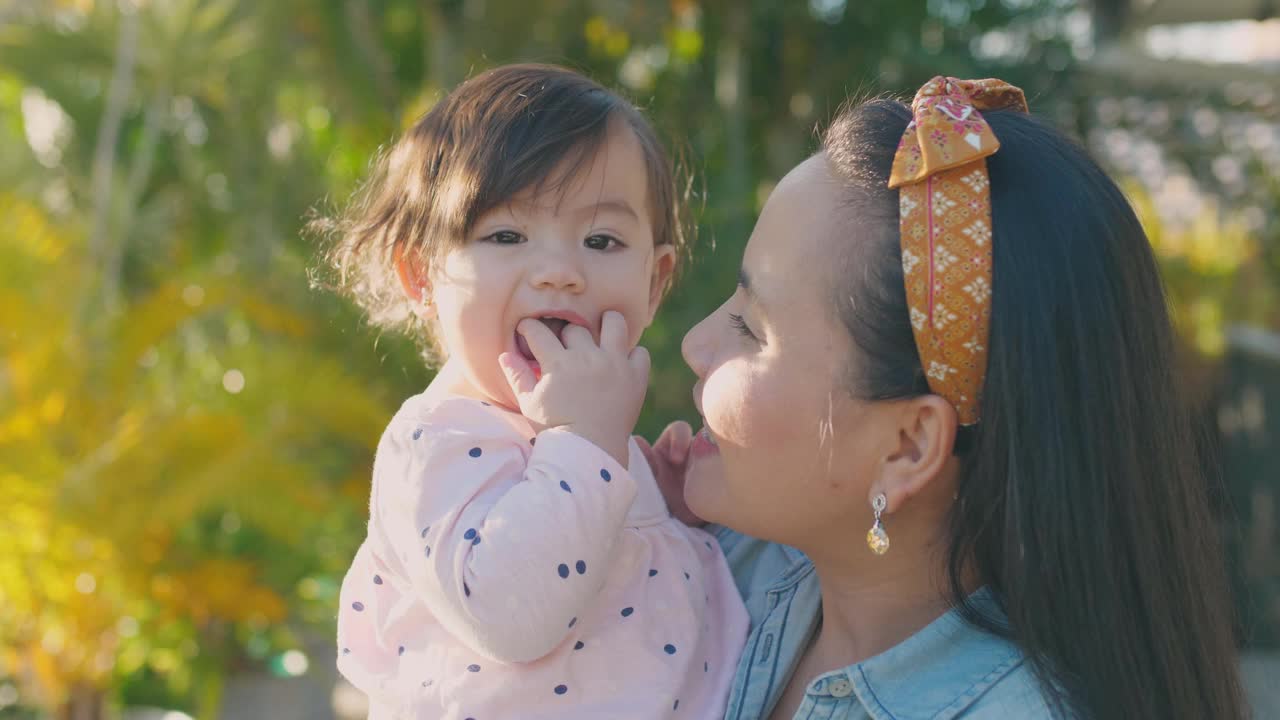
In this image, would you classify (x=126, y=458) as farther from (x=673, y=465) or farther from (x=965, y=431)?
(x=965, y=431)

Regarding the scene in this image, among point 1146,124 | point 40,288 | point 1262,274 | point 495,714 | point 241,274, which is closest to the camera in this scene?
point 495,714

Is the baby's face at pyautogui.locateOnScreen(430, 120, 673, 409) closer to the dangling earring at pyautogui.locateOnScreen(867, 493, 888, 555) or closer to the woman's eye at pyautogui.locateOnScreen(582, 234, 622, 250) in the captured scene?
the woman's eye at pyautogui.locateOnScreen(582, 234, 622, 250)

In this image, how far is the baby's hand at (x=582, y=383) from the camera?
1.67m

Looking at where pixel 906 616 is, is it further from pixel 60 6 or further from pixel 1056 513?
pixel 60 6

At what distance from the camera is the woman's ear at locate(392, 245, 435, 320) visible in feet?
6.39

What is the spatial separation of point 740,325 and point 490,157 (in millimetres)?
450

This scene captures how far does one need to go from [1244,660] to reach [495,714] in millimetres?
4832

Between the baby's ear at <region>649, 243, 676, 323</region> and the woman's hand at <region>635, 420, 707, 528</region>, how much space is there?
0.68ft

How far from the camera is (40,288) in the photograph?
4297 mm

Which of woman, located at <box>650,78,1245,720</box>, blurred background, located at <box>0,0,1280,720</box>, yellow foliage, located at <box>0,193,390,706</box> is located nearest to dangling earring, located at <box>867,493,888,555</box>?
woman, located at <box>650,78,1245,720</box>

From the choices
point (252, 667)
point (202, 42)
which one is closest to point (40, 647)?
point (252, 667)

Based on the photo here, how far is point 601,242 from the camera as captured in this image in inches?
72.6

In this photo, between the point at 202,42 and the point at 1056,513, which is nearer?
the point at 1056,513

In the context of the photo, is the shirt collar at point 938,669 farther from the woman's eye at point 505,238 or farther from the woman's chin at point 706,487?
the woman's eye at point 505,238
